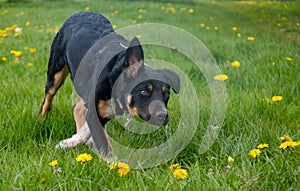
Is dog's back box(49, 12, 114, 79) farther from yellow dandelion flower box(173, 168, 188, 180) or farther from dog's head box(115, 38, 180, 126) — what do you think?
yellow dandelion flower box(173, 168, 188, 180)

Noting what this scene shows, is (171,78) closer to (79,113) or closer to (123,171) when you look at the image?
(123,171)

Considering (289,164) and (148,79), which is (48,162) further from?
(289,164)

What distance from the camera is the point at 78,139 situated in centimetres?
311

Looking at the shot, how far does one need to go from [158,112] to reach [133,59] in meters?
0.42

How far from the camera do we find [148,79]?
2719mm

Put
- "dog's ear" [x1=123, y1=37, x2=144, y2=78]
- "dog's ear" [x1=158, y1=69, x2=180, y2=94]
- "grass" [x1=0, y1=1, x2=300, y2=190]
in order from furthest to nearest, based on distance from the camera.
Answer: "dog's ear" [x1=158, y1=69, x2=180, y2=94], "dog's ear" [x1=123, y1=37, x2=144, y2=78], "grass" [x1=0, y1=1, x2=300, y2=190]

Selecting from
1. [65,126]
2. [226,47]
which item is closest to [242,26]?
[226,47]

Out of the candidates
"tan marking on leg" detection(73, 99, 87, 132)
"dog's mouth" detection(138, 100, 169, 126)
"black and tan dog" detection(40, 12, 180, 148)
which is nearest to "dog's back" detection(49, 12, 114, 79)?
"black and tan dog" detection(40, 12, 180, 148)

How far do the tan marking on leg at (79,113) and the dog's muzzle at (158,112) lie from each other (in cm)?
99

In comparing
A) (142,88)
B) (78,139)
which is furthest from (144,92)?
(78,139)

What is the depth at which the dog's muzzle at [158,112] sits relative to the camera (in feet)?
8.41

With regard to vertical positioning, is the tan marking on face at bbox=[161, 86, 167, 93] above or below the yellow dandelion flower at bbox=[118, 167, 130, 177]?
above

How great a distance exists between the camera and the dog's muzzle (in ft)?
8.41

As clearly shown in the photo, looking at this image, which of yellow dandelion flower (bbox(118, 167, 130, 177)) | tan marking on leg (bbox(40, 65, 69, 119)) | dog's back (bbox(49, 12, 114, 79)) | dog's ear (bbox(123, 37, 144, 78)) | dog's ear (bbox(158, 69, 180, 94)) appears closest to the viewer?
yellow dandelion flower (bbox(118, 167, 130, 177))
